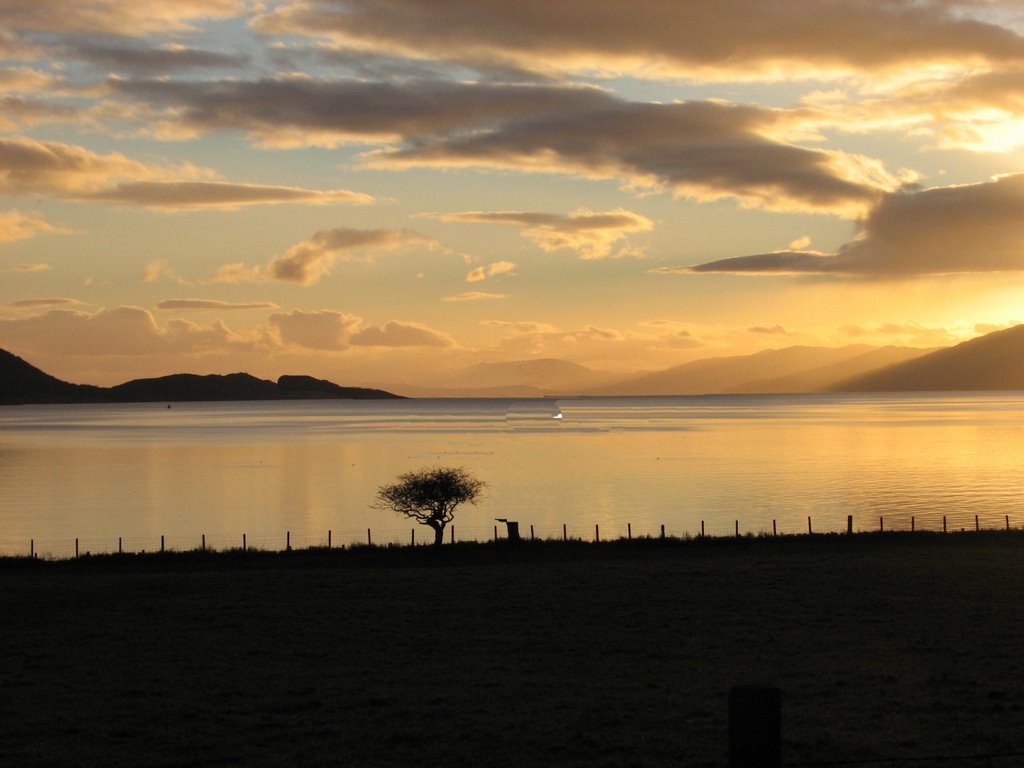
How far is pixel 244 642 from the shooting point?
1211 inches

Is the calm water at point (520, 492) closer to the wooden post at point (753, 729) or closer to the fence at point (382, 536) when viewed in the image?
the fence at point (382, 536)

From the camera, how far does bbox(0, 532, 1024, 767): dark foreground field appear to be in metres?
18.6

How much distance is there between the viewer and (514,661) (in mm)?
26969

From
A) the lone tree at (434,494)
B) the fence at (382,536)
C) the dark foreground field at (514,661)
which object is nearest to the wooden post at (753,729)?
the dark foreground field at (514,661)

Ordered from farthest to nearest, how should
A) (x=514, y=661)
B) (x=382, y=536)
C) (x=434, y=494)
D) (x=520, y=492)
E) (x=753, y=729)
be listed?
1. (x=520, y=492)
2. (x=382, y=536)
3. (x=434, y=494)
4. (x=514, y=661)
5. (x=753, y=729)

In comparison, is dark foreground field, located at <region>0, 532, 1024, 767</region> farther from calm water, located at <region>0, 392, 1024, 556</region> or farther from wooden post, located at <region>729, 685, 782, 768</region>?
calm water, located at <region>0, 392, 1024, 556</region>

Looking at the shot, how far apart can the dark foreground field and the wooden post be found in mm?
9102

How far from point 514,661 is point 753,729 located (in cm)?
1942

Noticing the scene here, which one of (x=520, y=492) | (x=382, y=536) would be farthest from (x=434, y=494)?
(x=520, y=492)

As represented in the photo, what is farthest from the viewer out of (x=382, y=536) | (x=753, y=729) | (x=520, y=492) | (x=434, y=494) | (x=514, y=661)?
(x=520, y=492)

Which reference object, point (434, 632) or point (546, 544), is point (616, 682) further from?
point (546, 544)

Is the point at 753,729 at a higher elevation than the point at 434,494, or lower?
lower

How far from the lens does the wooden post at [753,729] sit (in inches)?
318

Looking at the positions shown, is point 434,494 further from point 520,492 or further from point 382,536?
point 520,492
